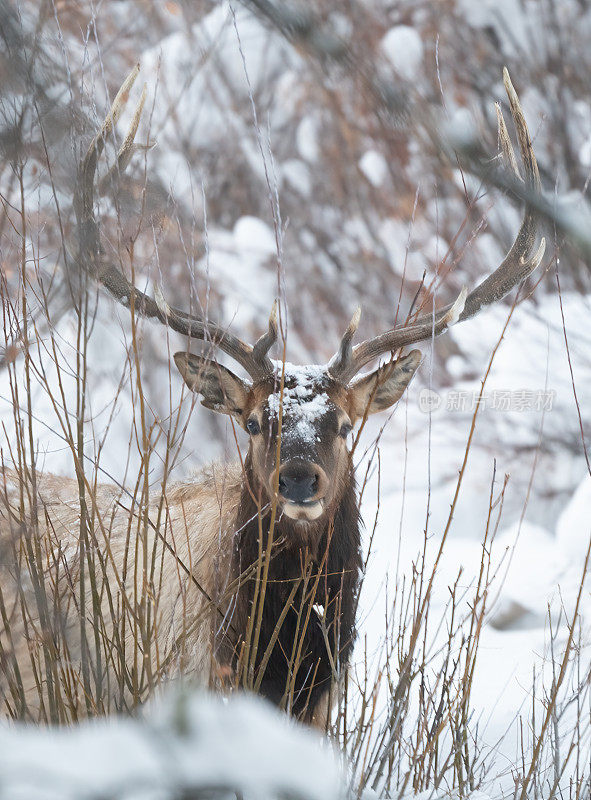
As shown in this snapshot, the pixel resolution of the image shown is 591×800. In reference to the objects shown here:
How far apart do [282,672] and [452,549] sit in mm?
4246

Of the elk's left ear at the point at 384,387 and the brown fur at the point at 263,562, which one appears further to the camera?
the elk's left ear at the point at 384,387

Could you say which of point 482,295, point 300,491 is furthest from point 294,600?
point 482,295

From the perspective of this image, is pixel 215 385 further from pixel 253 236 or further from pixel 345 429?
pixel 253 236

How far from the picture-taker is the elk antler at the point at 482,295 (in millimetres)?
3104

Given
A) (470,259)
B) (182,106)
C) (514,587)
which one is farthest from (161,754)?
(182,106)

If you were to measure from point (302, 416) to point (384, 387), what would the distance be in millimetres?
721

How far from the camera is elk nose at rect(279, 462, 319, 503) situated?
9.37ft

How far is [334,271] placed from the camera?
9.89 m

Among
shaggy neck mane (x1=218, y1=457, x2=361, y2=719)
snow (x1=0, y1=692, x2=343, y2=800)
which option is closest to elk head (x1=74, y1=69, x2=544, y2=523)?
shaggy neck mane (x1=218, y1=457, x2=361, y2=719)

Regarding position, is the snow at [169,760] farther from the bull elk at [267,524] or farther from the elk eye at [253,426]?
the elk eye at [253,426]

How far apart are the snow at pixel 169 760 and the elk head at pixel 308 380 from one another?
5.65ft

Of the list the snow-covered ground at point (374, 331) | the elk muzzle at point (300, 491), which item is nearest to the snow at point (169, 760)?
the elk muzzle at point (300, 491)

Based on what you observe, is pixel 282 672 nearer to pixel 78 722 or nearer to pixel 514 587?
pixel 78 722

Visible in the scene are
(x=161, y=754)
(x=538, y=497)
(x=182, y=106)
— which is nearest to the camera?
(x=161, y=754)
